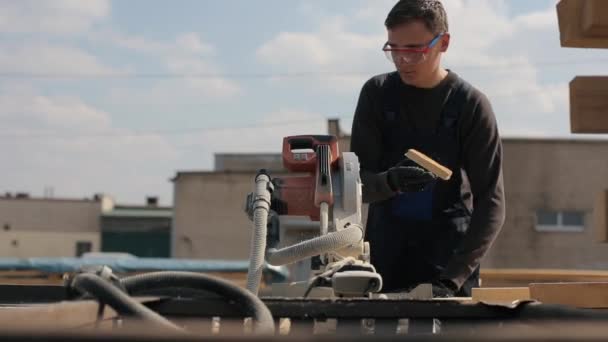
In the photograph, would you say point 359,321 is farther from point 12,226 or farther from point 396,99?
point 12,226

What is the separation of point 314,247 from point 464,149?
1.14m

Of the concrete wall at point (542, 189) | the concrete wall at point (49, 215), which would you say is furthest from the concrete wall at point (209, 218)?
the concrete wall at point (49, 215)

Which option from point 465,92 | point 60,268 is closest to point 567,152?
point 60,268

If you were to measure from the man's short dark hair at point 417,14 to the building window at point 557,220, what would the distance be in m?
25.2

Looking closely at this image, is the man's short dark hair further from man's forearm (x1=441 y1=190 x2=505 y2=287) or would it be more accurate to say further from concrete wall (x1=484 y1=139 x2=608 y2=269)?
concrete wall (x1=484 y1=139 x2=608 y2=269)

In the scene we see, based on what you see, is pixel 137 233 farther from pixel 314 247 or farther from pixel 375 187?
pixel 314 247

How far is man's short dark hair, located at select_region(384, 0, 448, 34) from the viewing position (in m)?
3.49

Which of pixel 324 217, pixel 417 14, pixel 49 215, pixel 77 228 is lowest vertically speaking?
pixel 77 228

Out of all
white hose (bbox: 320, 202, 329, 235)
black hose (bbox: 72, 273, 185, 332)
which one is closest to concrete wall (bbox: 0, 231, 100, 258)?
white hose (bbox: 320, 202, 329, 235)

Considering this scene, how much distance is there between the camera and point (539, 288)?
266 cm

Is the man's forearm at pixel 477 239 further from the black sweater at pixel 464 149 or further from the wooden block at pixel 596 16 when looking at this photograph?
the wooden block at pixel 596 16

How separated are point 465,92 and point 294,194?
954 millimetres

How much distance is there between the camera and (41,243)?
1768 inches

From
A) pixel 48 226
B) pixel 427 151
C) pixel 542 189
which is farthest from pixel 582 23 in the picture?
pixel 48 226
